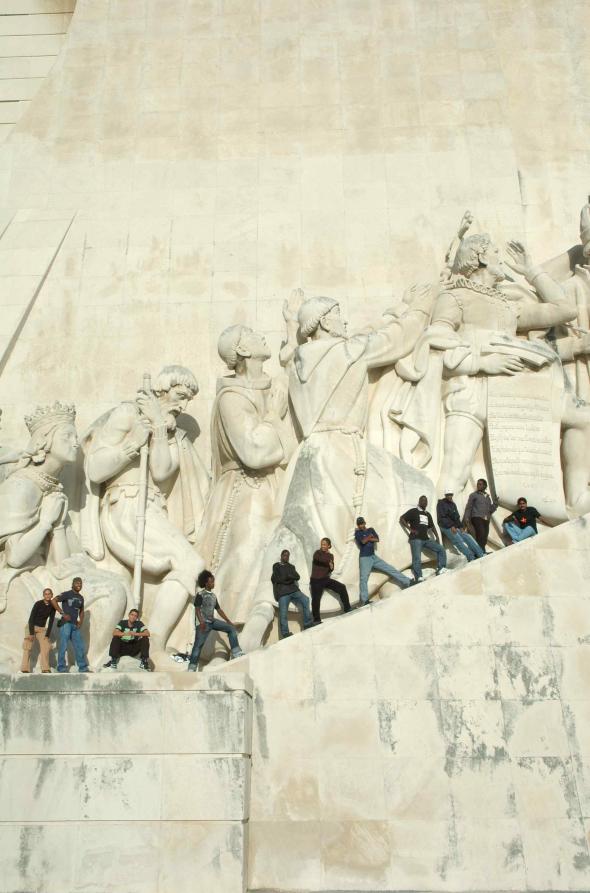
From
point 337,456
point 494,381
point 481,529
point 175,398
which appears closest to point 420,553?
point 481,529

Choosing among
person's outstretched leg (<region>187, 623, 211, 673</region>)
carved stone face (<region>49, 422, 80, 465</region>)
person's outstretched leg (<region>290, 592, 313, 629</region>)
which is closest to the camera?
person's outstretched leg (<region>187, 623, 211, 673</region>)

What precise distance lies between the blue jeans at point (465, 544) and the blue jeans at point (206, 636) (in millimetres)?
1930

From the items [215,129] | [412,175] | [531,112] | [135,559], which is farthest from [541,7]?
[135,559]

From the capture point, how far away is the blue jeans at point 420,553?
8164 mm

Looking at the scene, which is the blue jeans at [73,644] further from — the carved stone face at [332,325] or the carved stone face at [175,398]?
the carved stone face at [332,325]

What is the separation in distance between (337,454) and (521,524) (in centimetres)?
161

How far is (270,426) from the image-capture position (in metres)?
9.48

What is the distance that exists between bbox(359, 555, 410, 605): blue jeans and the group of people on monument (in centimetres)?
1

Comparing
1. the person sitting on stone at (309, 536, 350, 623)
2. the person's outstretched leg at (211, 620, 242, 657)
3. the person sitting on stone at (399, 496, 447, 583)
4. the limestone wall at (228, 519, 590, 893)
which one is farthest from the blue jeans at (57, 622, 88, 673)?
the person sitting on stone at (399, 496, 447, 583)

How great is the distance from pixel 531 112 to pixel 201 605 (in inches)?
305

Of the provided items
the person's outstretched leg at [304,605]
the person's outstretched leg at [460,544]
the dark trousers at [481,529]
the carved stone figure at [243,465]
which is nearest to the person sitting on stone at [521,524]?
the dark trousers at [481,529]

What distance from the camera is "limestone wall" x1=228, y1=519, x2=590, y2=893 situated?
22.0 ft

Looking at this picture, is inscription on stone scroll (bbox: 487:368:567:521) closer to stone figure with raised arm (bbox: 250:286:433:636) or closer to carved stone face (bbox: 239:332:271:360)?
stone figure with raised arm (bbox: 250:286:433:636)

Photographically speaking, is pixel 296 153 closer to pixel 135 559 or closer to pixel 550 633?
pixel 135 559
